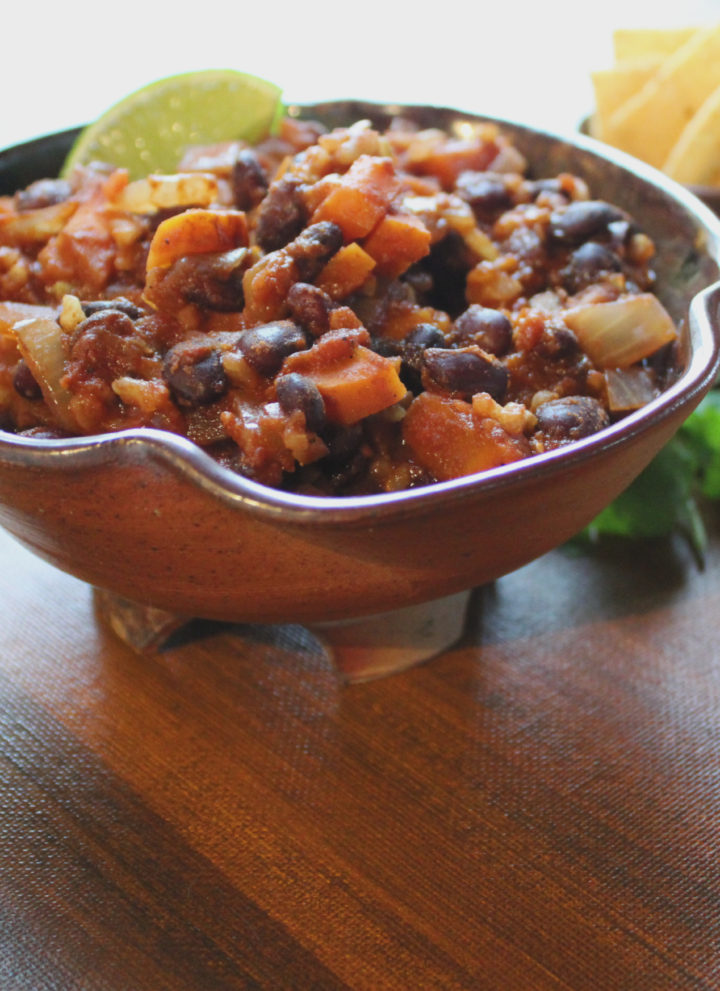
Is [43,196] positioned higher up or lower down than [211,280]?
higher up

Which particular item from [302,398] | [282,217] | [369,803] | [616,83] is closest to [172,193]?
[282,217]

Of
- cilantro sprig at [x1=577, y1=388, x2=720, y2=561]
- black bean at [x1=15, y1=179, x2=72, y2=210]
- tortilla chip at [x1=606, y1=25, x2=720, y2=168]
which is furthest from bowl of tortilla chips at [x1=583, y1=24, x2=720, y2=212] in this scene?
black bean at [x1=15, y1=179, x2=72, y2=210]

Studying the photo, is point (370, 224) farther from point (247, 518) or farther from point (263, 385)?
point (247, 518)

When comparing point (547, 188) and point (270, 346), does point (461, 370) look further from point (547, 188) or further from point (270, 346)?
point (547, 188)

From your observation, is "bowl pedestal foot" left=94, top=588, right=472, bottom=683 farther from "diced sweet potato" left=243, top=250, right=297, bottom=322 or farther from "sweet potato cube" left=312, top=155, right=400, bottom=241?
"sweet potato cube" left=312, top=155, right=400, bottom=241

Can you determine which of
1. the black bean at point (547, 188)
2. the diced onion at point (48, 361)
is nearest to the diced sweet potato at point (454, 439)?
the diced onion at point (48, 361)

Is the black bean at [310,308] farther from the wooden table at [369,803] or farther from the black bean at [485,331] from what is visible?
the wooden table at [369,803]
